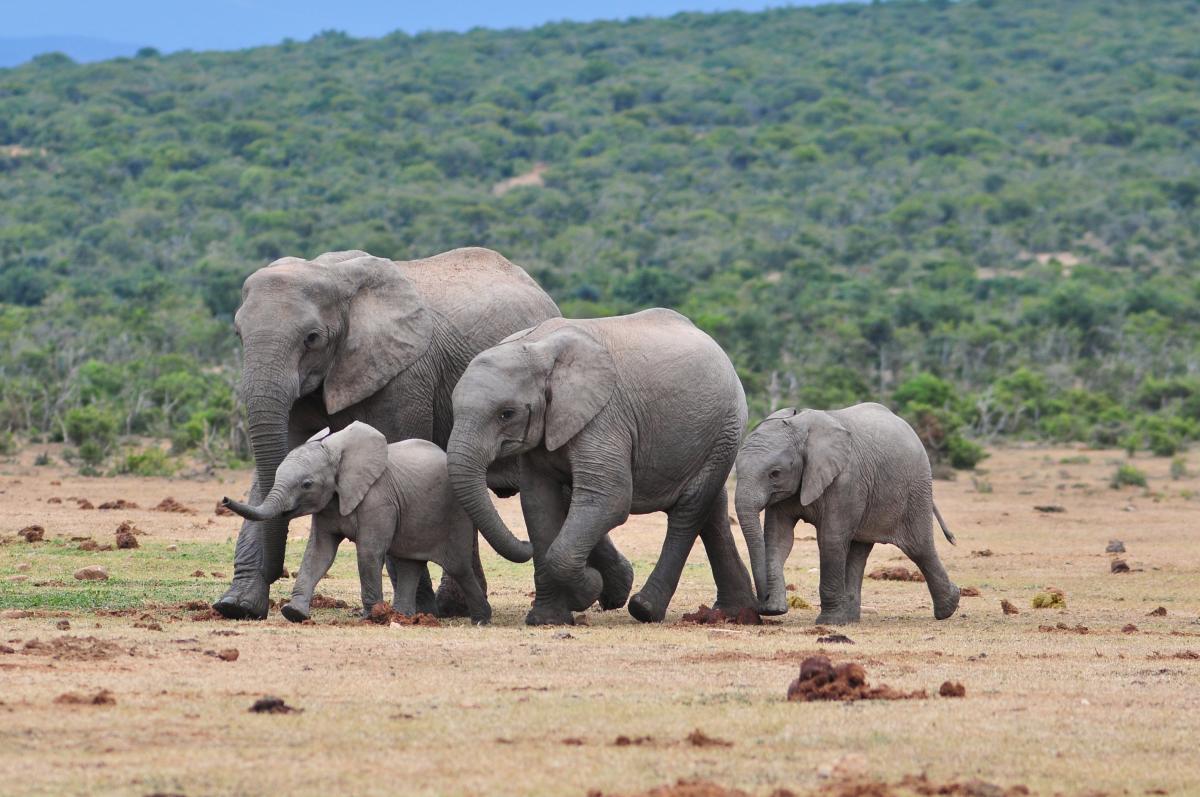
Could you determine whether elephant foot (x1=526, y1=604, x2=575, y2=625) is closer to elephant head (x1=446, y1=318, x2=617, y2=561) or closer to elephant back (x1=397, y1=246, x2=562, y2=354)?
elephant head (x1=446, y1=318, x2=617, y2=561)

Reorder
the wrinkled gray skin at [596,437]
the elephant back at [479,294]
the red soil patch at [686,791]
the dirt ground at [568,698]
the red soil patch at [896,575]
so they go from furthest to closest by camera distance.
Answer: the red soil patch at [896,575] < the elephant back at [479,294] < the wrinkled gray skin at [596,437] < the dirt ground at [568,698] < the red soil patch at [686,791]

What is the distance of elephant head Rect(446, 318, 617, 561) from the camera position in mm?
11375

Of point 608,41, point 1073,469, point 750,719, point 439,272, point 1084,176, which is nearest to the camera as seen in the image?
point 750,719

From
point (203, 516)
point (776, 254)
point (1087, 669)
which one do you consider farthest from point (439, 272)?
point (776, 254)

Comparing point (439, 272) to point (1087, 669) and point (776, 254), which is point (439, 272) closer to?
point (1087, 669)

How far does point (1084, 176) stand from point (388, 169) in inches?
1212

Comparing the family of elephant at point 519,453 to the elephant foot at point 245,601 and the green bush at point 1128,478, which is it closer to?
the elephant foot at point 245,601

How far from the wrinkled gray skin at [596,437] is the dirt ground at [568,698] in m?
0.56

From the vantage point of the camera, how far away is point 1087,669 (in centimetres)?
970

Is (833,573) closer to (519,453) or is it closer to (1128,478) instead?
(519,453)

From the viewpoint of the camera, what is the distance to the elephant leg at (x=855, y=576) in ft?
40.9

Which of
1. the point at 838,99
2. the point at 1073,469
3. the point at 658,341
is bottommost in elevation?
the point at 1073,469

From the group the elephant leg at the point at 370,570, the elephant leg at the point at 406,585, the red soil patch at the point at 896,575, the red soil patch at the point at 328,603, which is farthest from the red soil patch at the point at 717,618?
the red soil patch at the point at 896,575

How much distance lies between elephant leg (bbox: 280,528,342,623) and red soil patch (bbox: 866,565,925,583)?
5.60 meters
